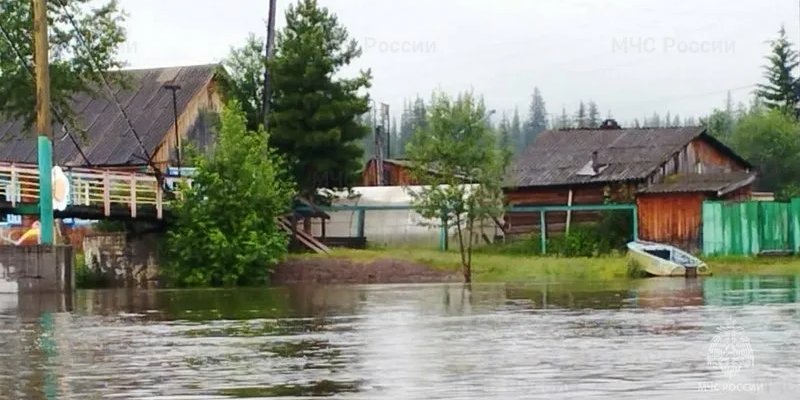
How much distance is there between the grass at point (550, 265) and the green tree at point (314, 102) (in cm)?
394

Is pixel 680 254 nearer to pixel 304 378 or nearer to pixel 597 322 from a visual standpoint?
pixel 597 322

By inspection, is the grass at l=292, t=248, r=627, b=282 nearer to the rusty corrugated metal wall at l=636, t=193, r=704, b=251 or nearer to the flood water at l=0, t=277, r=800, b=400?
the rusty corrugated metal wall at l=636, t=193, r=704, b=251

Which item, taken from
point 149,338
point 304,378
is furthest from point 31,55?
point 304,378

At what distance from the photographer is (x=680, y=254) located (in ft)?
143

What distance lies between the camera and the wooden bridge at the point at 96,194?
40812 mm

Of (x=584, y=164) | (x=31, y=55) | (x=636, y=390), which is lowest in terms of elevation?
(x=636, y=390)

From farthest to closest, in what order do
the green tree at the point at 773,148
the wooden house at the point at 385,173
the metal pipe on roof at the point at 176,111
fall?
the wooden house at the point at 385,173 < the green tree at the point at 773,148 < the metal pipe on roof at the point at 176,111

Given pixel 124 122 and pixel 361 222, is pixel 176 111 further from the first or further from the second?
pixel 361 222

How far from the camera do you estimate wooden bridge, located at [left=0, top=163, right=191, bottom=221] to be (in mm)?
40812

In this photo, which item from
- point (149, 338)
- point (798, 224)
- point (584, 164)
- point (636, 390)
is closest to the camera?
point (636, 390)

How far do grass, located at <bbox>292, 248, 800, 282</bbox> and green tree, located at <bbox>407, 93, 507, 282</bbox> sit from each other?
112 centimetres

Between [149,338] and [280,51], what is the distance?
32.5 meters

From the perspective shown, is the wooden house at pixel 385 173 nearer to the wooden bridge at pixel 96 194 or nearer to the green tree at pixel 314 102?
the green tree at pixel 314 102

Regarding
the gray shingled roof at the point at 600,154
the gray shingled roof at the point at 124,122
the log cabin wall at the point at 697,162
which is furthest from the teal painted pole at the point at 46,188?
the log cabin wall at the point at 697,162
